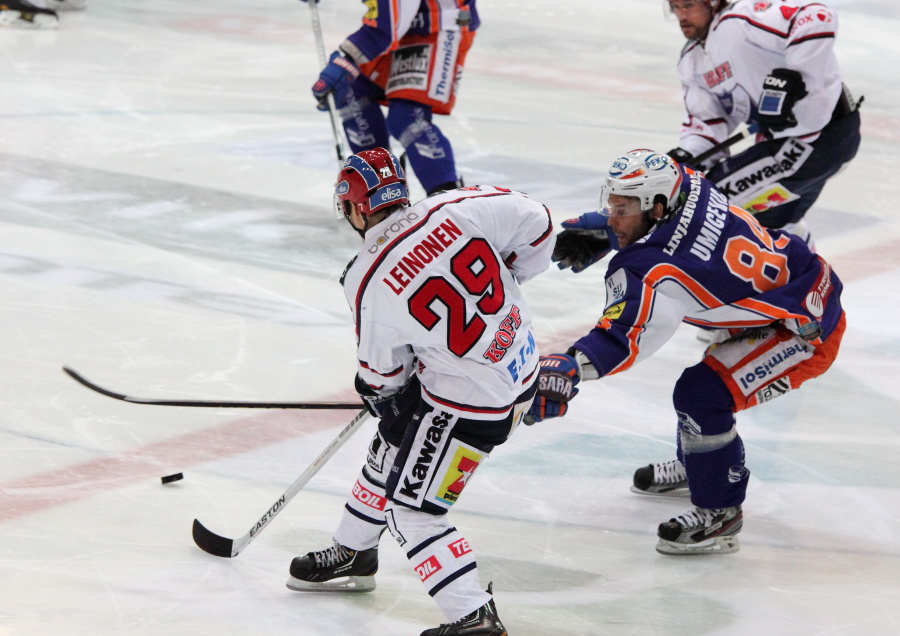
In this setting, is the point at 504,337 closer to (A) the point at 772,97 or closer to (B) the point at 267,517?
(B) the point at 267,517

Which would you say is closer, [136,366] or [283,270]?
[136,366]

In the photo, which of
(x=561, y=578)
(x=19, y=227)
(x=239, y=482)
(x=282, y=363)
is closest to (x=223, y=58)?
(x=19, y=227)

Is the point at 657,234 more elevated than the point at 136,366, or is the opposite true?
the point at 657,234

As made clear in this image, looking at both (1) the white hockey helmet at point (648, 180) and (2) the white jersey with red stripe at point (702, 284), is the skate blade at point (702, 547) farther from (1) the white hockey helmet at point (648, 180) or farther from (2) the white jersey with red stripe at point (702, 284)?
(1) the white hockey helmet at point (648, 180)

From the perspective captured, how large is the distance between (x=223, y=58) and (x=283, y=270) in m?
4.37

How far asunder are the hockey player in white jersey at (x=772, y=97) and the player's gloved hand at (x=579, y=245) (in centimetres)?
132

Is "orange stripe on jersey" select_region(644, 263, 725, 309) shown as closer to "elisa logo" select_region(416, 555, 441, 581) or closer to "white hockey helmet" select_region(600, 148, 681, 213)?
"white hockey helmet" select_region(600, 148, 681, 213)

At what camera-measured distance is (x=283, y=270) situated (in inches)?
213

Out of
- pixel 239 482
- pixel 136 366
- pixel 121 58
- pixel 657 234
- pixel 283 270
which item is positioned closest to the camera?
pixel 657 234

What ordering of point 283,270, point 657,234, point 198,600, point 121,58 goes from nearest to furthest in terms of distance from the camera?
point 198,600 → point 657,234 → point 283,270 → point 121,58

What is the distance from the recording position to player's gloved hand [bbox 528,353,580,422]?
2943 millimetres

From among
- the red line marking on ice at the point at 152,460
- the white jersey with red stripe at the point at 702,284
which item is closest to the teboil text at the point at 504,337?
the white jersey with red stripe at the point at 702,284

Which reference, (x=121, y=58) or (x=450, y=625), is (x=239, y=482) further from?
(x=121, y=58)

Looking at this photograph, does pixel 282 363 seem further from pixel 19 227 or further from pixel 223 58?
pixel 223 58
